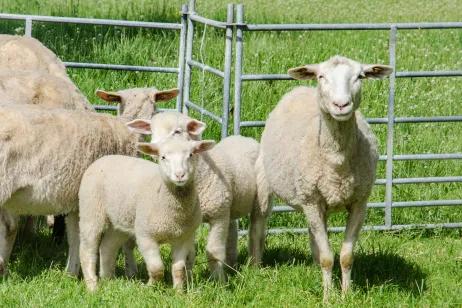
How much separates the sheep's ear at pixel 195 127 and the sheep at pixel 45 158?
2.68ft

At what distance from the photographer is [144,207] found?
6219 mm

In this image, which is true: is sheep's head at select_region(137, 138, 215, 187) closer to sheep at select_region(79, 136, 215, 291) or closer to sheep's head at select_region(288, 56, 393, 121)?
sheep at select_region(79, 136, 215, 291)

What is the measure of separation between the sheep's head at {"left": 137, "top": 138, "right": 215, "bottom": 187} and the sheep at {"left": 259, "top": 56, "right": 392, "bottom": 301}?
0.80 meters

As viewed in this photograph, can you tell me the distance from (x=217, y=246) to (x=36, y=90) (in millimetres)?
1932

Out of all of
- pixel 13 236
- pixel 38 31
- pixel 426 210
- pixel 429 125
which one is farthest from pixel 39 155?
pixel 38 31

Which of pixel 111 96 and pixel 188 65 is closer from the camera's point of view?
pixel 111 96

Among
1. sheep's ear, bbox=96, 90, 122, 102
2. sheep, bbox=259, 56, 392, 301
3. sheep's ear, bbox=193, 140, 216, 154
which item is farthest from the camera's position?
sheep's ear, bbox=96, 90, 122, 102

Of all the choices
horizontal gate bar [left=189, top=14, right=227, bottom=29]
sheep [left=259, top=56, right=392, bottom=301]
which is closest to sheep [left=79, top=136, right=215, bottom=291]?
sheep [left=259, top=56, right=392, bottom=301]

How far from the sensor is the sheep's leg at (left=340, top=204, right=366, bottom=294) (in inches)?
256

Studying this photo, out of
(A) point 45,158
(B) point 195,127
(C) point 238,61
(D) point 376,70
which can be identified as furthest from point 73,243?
(D) point 376,70

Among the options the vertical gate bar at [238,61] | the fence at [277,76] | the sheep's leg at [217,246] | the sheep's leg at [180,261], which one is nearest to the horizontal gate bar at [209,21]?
the fence at [277,76]

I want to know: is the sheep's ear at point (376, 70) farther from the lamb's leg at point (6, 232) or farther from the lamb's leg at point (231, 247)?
the lamb's leg at point (6, 232)

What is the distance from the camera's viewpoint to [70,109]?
283 inches

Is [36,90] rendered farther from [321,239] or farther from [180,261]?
[321,239]
